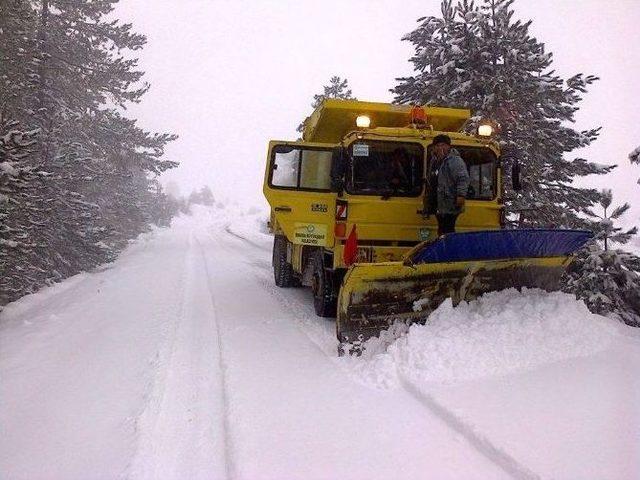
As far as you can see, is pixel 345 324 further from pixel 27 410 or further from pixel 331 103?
pixel 331 103

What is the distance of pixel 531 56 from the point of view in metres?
9.56

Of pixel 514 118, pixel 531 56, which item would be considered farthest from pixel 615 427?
pixel 531 56

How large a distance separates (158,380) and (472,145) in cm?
496

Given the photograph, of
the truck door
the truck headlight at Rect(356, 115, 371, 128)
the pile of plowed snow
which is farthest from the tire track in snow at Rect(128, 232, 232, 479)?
the truck headlight at Rect(356, 115, 371, 128)

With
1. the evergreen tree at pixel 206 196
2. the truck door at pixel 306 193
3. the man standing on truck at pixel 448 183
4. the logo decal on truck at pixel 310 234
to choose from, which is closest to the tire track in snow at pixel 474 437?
the man standing on truck at pixel 448 183

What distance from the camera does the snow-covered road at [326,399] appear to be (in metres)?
2.62

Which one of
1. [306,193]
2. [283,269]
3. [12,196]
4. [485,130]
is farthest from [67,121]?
[485,130]

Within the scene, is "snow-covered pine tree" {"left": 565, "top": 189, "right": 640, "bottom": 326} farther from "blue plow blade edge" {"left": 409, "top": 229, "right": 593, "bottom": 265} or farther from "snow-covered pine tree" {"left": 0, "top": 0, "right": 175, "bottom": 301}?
"snow-covered pine tree" {"left": 0, "top": 0, "right": 175, "bottom": 301}

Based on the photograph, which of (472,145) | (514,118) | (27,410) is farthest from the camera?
(514,118)

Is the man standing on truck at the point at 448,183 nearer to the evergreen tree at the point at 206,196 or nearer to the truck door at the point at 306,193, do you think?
the truck door at the point at 306,193

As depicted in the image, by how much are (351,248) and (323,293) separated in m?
1.19

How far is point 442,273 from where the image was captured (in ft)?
15.3

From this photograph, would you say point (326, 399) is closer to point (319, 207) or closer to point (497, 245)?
point (497, 245)

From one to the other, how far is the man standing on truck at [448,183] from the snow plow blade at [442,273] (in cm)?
90
